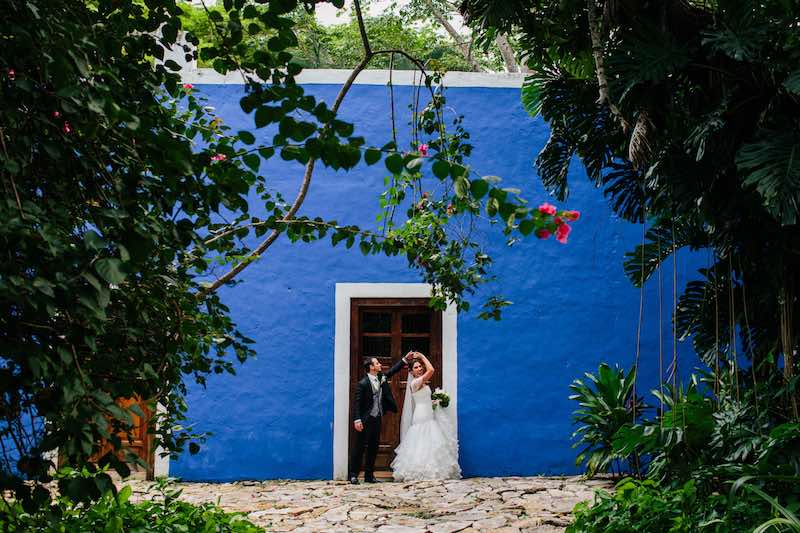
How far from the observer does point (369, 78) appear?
30.0ft

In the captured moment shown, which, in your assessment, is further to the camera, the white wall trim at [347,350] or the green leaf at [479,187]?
the white wall trim at [347,350]

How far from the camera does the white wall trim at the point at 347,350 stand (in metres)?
8.67

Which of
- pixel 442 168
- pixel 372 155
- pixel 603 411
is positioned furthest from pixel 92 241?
pixel 603 411

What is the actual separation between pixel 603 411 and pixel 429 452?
1880 millimetres

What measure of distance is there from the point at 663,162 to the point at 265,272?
5.16 m

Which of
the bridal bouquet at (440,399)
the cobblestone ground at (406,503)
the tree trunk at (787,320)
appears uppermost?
the tree trunk at (787,320)

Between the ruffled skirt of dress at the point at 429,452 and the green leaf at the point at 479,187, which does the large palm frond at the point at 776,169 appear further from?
the ruffled skirt of dress at the point at 429,452

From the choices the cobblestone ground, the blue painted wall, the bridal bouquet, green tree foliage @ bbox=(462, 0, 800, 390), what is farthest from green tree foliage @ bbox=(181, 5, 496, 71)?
green tree foliage @ bbox=(462, 0, 800, 390)

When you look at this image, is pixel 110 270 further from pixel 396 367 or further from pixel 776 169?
pixel 396 367

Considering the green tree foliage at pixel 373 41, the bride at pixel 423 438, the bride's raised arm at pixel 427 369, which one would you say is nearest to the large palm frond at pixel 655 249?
the bride's raised arm at pixel 427 369

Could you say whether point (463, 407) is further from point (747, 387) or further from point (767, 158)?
point (767, 158)

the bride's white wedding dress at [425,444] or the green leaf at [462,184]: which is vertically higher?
the green leaf at [462,184]

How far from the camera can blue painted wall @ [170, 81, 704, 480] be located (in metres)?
8.69

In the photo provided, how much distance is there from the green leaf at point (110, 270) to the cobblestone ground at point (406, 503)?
15.3 ft
